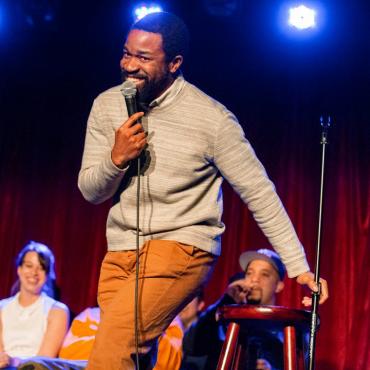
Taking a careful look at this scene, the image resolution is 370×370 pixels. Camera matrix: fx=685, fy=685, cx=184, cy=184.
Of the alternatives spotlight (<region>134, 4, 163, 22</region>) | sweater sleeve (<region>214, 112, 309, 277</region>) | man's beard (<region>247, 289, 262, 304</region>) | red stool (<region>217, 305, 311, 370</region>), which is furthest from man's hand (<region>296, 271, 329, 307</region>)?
spotlight (<region>134, 4, 163, 22</region>)

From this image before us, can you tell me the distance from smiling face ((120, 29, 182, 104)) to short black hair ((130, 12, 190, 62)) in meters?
0.02

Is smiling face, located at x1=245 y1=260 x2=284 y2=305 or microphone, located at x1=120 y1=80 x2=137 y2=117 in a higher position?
microphone, located at x1=120 y1=80 x2=137 y2=117

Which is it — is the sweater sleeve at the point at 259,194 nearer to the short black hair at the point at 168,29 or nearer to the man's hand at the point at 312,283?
the man's hand at the point at 312,283

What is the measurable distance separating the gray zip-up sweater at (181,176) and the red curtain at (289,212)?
8.07ft

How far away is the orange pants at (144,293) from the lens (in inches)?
76.8

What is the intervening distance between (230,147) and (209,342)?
7.42 feet

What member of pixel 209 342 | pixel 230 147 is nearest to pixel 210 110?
pixel 230 147

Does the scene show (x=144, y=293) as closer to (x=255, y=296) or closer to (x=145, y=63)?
(x=145, y=63)

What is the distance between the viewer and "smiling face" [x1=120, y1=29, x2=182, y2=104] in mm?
2219

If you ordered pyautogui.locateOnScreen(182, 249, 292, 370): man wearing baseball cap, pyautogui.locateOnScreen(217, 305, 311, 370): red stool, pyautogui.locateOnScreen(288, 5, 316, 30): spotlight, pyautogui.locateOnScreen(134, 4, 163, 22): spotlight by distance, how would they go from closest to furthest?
1. pyautogui.locateOnScreen(217, 305, 311, 370): red stool
2. pyautogui.locateOnScreen(182, 249, 292, 370): man wearing baseball cap
3. pyautogui.locateOnScreen(288, 5, 316, 30): spotlight
4. pyautogui.locateOnScreen(134, 4, 163, 22): spotlight

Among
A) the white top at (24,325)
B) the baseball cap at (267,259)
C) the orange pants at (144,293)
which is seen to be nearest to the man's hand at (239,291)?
the baseball cap at (267,259)

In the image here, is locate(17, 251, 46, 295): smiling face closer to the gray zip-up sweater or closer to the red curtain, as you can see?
the red curtain

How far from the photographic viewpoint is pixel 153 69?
7.37 feet

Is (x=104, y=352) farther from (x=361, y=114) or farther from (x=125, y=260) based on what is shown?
(x=361, y=114)
